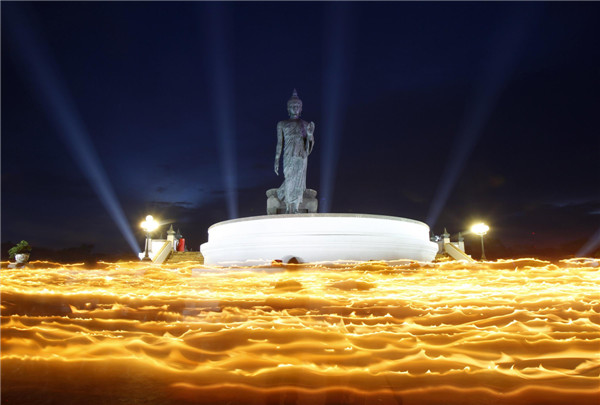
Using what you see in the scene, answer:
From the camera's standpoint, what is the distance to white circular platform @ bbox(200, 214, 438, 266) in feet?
34.1

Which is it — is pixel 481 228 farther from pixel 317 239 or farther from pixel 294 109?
pixel 317 239

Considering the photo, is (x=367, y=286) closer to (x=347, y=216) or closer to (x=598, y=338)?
(x=598, y=338)

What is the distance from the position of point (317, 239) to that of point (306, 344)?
22.7ft

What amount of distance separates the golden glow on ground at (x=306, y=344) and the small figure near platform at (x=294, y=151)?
23.0ft

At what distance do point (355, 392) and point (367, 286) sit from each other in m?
3.30

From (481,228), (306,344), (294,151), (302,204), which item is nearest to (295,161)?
(294,151)

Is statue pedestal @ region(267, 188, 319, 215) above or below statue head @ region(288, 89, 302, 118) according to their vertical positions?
below

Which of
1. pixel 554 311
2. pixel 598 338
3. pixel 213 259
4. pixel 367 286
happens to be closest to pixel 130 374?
pixel 367 286

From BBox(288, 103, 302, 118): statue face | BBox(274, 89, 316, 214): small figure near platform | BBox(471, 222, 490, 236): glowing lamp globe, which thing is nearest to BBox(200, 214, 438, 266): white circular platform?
BBox(274, 89, 316, 214): small figure near platform

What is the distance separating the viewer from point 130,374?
9.88 feet

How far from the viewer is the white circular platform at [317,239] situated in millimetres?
10406

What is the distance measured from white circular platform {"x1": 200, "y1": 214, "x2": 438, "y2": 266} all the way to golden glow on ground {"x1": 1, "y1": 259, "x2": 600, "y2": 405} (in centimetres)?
418

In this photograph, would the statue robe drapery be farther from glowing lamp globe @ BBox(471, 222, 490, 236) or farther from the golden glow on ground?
glowing lamp globe @ BBox(471, 222, 490, 236)

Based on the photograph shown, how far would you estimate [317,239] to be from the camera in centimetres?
1044
